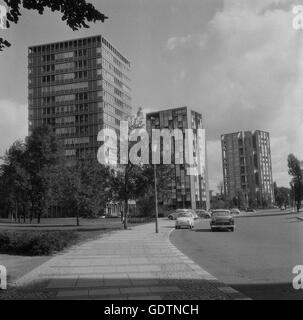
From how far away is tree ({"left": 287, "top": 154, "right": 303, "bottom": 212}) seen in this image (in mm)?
78012

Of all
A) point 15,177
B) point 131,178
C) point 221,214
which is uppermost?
point 15,177

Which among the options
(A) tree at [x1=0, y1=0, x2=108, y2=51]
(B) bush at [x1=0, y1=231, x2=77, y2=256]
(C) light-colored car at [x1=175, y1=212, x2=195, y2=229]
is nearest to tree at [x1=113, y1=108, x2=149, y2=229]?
(C) light-colored car at [x1=175, y1=212, x2=195, y2=229]

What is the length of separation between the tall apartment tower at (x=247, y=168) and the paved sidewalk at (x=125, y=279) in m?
109

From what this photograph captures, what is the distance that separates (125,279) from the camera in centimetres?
1130

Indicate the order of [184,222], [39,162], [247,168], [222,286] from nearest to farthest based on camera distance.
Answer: [222,286], [184,222], [39,162], [247,168]

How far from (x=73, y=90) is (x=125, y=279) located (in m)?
120

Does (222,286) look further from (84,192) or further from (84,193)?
(84,193)

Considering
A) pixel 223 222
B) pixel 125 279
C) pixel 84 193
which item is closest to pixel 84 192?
pixel 84 193

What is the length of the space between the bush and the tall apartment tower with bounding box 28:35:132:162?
104 meters

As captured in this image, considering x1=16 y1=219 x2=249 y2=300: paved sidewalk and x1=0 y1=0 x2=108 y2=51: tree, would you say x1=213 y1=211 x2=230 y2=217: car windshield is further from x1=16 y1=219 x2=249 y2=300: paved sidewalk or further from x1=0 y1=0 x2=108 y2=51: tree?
x1=0 y1=0 x2=108 y2=51: tree

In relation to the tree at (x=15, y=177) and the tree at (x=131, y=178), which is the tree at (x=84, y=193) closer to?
the tree at (x=131, y=178)

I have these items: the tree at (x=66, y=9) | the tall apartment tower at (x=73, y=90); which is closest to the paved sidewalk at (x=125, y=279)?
the tree at (x=66, y=9)

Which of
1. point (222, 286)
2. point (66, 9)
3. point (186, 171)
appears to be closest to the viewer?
point (66, 9)

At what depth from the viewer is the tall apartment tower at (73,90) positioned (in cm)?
12500
